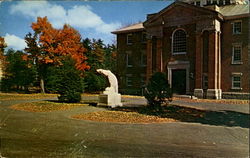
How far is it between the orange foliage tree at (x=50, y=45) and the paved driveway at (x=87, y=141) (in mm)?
439

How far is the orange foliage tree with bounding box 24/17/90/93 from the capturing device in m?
1.74

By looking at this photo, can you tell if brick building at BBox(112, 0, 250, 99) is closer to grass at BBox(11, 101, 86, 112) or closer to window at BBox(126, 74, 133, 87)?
window at BBox(126, 74, 133, 87)

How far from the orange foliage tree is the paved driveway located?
0.44 m

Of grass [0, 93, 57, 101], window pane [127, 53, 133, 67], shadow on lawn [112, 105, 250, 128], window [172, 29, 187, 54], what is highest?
window [172, 29, 187, 54]

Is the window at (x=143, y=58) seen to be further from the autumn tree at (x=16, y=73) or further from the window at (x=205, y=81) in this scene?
the autumn tree at (x=16, y=73)

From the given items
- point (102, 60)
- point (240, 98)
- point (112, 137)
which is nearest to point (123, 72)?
point (102, 60)

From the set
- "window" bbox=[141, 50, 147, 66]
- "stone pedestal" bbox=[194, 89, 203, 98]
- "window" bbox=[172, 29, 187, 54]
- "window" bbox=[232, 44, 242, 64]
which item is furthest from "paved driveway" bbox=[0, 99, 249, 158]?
"window" bbox=[172, 29, 187, 54]

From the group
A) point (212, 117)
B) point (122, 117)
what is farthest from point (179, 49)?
point (122, 117)

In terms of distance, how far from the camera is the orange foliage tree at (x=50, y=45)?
68.5 inches

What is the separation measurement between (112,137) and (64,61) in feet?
3.41

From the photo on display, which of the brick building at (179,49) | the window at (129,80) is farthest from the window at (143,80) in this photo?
the window at (129,80)

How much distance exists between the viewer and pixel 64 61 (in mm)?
2098

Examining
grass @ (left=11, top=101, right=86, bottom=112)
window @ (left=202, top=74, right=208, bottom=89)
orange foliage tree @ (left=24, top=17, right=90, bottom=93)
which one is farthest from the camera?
window @ (left=202, top=74, right=208, bottom=89)

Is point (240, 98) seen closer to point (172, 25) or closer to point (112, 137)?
point (172, 25)
